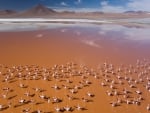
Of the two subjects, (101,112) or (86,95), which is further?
(86,95)

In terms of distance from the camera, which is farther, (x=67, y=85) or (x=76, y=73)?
(x=76, y=73)

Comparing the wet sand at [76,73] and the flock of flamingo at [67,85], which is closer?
the flock of flamingo at [67,85]

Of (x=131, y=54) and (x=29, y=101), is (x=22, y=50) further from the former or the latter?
(x=29, y=101)

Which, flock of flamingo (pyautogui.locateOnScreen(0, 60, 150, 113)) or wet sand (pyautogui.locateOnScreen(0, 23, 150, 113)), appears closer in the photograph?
flock of flamingo (pyautogui.locateOnScreen(0, 60, 150, 113))

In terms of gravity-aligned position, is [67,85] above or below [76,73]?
below

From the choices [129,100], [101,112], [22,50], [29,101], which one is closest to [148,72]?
[129,100]
